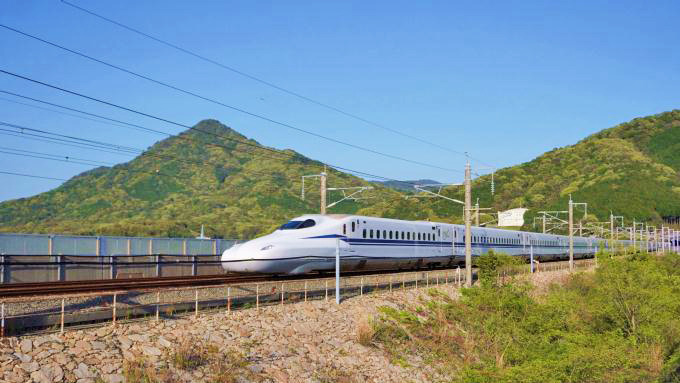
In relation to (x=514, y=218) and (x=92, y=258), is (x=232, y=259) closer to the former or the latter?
(x=92, y=258)

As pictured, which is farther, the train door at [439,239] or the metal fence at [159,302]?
the train door at [439,239]

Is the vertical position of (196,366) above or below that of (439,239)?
below

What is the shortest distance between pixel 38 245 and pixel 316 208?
6014 inches

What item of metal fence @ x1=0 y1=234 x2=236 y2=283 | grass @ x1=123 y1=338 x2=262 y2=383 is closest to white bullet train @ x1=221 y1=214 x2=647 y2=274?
metal fence @ x1=0 y1=234 x2=236 y2=283

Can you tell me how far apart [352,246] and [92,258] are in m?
13.2

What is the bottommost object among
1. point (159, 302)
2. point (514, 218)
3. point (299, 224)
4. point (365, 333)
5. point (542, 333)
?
point (542, 333)

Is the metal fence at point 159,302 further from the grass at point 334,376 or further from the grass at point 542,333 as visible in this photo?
the grass at point 334,376

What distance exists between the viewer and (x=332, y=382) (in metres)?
22.2

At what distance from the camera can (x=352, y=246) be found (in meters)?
37.6

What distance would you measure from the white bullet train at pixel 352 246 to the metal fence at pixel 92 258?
5.06 metres

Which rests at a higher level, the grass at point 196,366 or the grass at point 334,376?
the grass at point 196,366

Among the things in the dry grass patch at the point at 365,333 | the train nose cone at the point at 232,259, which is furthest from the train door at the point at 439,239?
the dry grass patch at the point at 365,333

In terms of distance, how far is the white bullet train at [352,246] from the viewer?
32.0 m

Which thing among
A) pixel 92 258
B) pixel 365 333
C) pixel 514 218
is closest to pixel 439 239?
pixel 365 333
